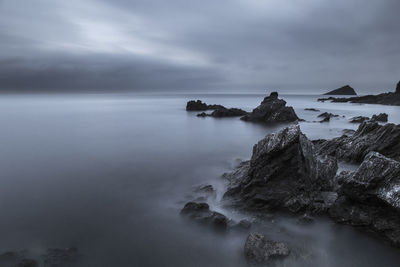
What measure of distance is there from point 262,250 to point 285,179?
14.9 feet

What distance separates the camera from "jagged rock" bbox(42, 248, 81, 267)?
8719mm

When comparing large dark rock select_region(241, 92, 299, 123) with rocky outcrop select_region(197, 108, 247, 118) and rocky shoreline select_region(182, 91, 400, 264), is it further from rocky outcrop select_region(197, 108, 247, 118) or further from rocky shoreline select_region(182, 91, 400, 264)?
rocky shoreline select_region(182, 91, 400, 264)

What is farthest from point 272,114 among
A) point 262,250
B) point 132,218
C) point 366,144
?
point 262,250

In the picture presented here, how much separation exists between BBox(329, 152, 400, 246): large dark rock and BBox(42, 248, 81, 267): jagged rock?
1029cm

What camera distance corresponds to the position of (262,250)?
8664 millimetres

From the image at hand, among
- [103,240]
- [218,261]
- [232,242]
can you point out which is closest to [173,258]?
[218,261]

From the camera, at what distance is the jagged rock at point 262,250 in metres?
8.51

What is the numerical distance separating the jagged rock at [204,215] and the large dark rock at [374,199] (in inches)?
188

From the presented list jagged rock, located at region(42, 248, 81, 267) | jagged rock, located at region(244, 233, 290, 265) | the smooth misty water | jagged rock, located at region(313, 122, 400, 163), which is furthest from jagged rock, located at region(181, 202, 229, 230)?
jagged rock, located at region(313, 122, 400, 163)

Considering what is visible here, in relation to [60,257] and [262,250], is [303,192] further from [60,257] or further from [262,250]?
[60,257]

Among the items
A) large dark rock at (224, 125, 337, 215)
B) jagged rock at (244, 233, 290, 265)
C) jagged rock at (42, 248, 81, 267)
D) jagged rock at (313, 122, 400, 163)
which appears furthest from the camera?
jagged rock at (313, 122, 400, 163)

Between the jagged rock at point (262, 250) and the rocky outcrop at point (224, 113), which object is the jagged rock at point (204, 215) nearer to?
the jagged rock at point (262, 250)

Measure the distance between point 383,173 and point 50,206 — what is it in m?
15.0

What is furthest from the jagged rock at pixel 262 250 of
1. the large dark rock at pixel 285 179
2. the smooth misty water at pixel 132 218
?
the large dark rock at pixel 285 179
